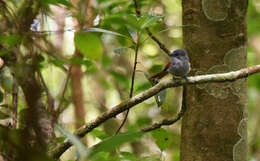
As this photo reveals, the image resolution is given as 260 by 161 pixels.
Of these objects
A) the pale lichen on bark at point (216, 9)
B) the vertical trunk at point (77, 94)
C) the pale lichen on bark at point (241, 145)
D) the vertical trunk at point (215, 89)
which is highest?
the pale lichen on bark at point (216, 9)

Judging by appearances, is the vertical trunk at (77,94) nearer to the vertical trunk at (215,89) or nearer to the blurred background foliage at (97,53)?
the blurred background foliage at (97,53)

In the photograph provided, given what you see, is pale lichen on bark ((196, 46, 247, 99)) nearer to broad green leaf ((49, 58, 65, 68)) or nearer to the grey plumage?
the grey plumage

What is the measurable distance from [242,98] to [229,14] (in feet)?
1.44

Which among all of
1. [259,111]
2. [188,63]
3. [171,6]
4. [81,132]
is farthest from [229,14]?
[171,6]

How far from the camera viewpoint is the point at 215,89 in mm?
1484

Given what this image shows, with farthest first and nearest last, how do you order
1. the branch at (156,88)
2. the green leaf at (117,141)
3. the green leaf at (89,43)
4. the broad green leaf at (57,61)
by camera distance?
the broad green leaf at (57,61) → the green leaf at (89,43) → the branch at (156,88) → the green leaf at (117,141)

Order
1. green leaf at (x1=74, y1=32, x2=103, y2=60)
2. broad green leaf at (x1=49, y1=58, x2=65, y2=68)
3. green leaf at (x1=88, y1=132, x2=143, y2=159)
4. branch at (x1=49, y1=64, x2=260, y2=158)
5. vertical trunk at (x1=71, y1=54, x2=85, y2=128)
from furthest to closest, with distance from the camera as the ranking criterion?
vertical trunk at (x1=71, y1=54, x2=85, y2=128) → broad green leaf at (x1=49, y1=58, x2=65, y2=68) → green leaf at (x1=74, y1=32, x2=103, y2=60) → branch at (x1=49, y1=64, x2=260, y2=158) → green leaf at (x1=88, y1=132, x2=143, y2=159)

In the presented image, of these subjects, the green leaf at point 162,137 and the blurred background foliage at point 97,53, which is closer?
the blurred background foliage at point 97,53

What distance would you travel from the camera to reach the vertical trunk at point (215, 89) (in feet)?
4.73

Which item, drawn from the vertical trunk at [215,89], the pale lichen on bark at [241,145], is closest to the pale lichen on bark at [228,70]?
the vertical trunk at [215,89]

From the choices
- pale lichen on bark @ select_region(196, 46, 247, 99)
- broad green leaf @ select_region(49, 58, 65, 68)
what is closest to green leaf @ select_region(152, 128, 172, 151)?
pale lichen on bark @ select_region(196, 46, 247, 99)

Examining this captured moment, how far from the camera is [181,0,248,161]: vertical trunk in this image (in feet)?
4.73

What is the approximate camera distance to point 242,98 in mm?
1490

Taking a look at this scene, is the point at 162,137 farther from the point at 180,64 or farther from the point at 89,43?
the point at 89,43
